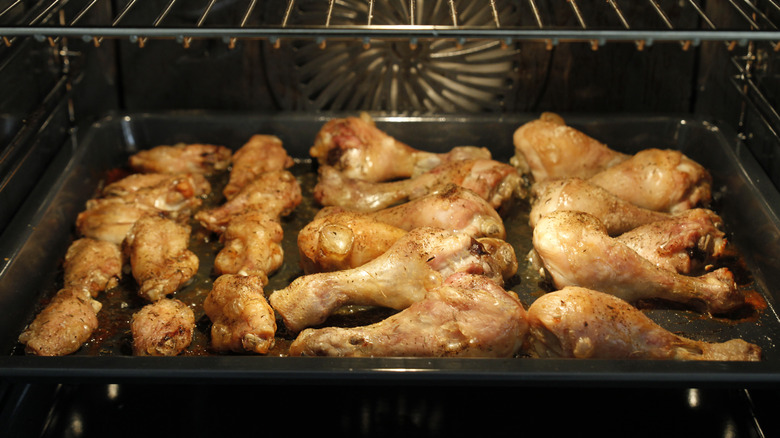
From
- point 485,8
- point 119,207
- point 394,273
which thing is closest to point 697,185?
point 485,8

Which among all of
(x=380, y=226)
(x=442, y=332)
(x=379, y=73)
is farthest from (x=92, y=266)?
(x=379, y=73)

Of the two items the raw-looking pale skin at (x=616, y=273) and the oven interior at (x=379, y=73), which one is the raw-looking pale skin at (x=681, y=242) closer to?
the raw-looking pale skin at (x=616, y=273)

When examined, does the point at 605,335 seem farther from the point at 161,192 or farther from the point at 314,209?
the point at 161,192

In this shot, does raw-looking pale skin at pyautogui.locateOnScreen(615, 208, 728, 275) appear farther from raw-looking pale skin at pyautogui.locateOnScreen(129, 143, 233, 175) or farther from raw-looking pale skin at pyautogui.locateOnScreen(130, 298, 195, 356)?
raw-looking pale skin at pyautogui.locateOnScreen(129, 143, 233, 175)

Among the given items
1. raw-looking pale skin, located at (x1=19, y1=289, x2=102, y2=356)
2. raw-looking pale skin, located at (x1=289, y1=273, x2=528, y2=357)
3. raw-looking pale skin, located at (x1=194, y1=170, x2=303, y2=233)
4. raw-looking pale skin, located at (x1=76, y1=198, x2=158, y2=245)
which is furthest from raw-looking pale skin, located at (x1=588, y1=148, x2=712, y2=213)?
raw-looking pale skin, located at (x1=19, y1=289, x2=102, y2=356)

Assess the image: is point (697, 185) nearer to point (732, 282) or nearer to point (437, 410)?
point (732, 282)

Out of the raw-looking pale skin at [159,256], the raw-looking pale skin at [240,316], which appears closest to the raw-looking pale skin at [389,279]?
the raw-looking pale skin at [240,316]
